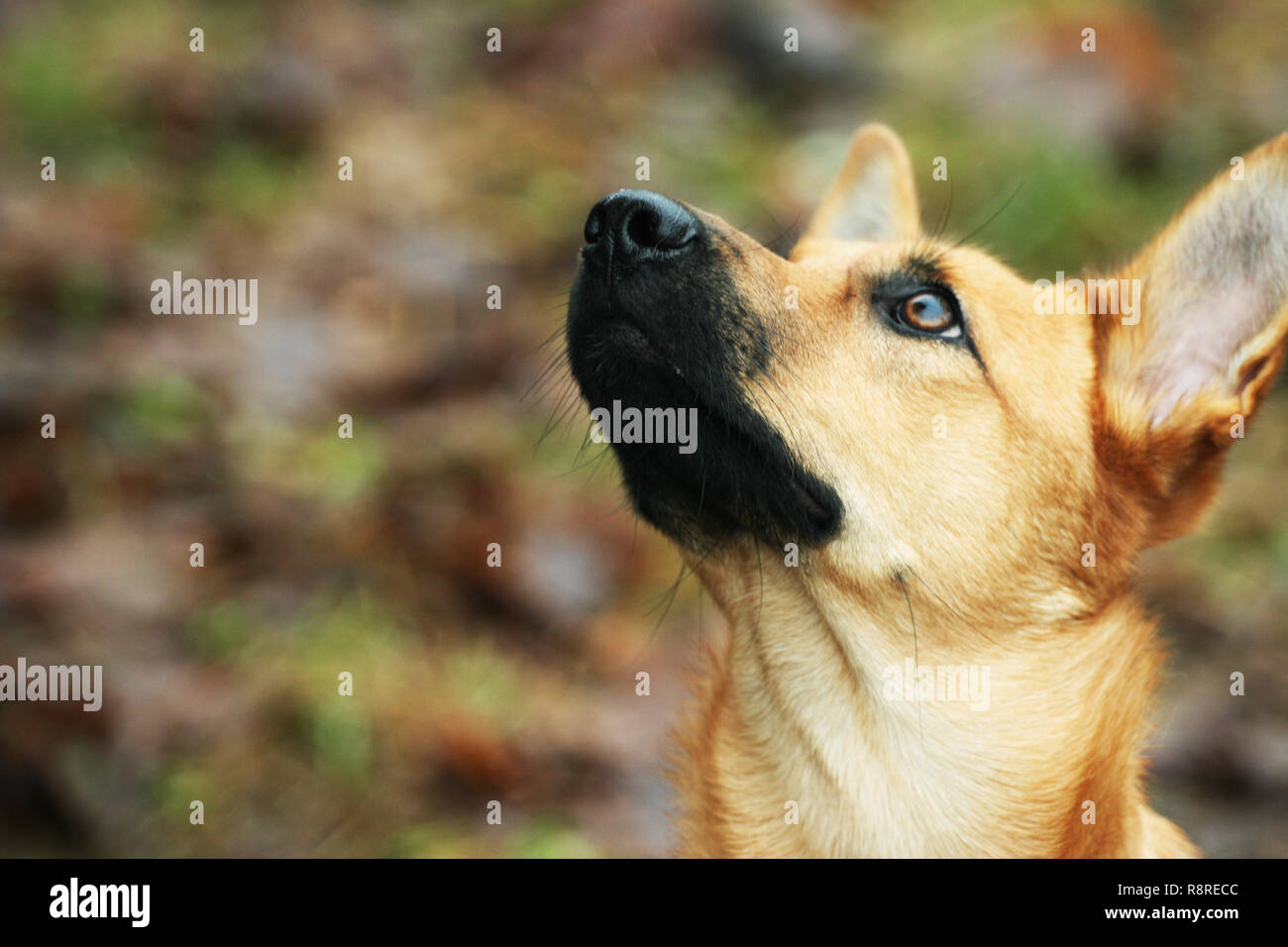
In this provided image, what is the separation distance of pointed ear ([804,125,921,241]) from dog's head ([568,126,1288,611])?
2.68 ft

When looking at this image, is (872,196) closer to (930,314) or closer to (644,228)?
(930,314)

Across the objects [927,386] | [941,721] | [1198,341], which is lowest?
[941,721]

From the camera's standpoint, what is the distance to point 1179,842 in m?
3.38

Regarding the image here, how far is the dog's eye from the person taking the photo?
3.11m

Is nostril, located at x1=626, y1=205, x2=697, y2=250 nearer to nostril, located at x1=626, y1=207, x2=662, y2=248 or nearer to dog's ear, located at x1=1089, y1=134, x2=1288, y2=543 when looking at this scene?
nostril, located at x1=626, y1=207, x2=662, y2=248

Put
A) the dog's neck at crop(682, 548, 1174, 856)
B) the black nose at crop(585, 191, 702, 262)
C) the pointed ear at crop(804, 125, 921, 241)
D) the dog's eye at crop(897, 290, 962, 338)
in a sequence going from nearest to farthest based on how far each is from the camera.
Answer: the black nose at crop(585, 191, 702, 262)
the dog's neck at crop(682, 548, 1174, 856)
the dog's eye at crop(897, 290, 962, 338)
the pointed ear at crop(804, 125, 921, 241)

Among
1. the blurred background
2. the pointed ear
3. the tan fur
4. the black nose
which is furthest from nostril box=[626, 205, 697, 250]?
the pointed ear

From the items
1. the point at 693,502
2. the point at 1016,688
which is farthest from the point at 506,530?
the point at 1016,688

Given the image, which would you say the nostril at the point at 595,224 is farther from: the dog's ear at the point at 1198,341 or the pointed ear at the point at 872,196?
the dog's ear at the point at 1198,341

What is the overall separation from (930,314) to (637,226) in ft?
2.68

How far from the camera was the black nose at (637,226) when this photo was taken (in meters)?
2.86

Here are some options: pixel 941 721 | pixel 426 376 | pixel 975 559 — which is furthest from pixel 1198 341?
pixel 426 376

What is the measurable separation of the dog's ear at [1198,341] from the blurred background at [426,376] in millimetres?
934

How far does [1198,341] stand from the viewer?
126 inches
